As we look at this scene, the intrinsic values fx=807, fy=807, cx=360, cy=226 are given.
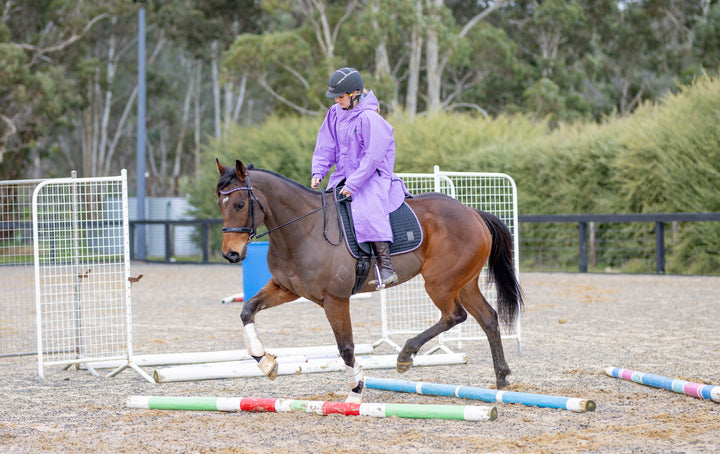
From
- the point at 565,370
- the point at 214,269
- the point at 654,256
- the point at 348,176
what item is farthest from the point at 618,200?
the point at 348,176

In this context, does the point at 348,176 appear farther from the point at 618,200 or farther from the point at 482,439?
the point at 618,200

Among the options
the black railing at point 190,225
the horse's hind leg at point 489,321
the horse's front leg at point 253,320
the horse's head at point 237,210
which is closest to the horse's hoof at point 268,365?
the horse's front leg at point 253,320

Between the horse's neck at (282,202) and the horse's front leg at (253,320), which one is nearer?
the horse's front leg at (253,320)

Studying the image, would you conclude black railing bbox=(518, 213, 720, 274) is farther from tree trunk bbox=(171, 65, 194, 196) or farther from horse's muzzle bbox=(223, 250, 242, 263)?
tree trunk bbox=(171, 65, 194, 196)

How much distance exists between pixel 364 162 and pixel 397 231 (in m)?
0.58

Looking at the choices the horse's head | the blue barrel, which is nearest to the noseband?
the horse's head

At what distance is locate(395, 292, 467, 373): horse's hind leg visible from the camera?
592 cm

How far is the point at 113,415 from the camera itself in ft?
18.1

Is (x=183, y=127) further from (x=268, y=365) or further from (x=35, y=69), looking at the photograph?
(x=268, y=365)

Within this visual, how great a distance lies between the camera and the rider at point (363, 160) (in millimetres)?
5633

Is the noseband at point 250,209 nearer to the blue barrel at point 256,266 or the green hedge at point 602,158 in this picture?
the blue barrel at point 256,266

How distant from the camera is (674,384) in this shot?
570 cm

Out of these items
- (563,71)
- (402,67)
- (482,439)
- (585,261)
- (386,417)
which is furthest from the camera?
(402,67)

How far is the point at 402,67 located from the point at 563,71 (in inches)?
305
